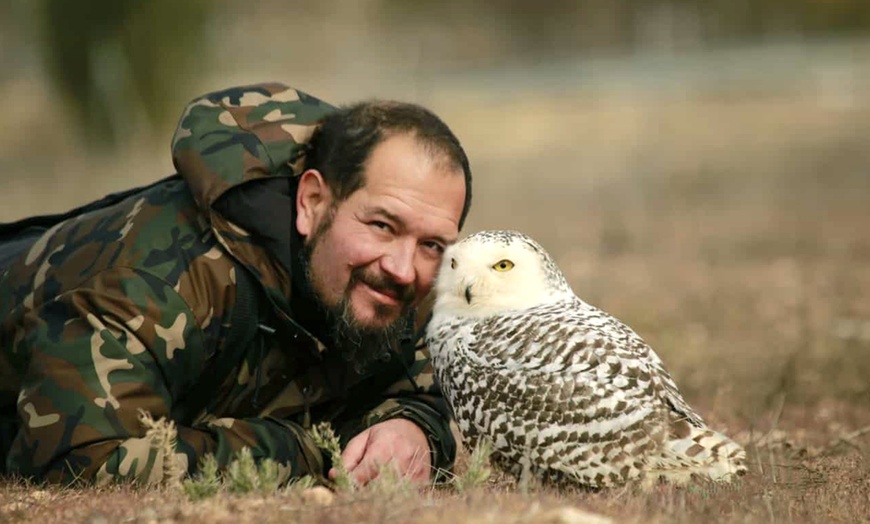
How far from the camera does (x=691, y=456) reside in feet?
15.1

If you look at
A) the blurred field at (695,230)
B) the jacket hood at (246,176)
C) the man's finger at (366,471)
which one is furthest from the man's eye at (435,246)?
the blurred field at (695,230)

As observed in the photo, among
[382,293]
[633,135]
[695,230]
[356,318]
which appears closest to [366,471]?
[356,318]

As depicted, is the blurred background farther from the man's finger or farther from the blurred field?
the man's finger

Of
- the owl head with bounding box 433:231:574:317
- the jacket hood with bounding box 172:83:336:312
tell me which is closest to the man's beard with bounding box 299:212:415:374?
the jacket hood with bounding box 172:83:336:312

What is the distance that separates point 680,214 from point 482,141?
9648 millimetres

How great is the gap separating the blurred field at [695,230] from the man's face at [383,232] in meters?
1.20

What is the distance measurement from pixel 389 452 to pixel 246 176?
139cm

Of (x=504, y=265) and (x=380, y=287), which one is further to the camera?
(x=380, y=287)

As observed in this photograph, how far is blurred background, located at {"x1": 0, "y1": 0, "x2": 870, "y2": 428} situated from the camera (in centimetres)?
1146

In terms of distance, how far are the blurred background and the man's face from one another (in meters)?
2.73

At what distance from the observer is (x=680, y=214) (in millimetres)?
A: 21078

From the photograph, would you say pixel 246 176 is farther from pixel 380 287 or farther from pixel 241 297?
pixel 380 287

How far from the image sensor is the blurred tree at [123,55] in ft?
105

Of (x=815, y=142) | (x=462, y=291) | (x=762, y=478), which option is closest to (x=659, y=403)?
(x=762, y=478)
